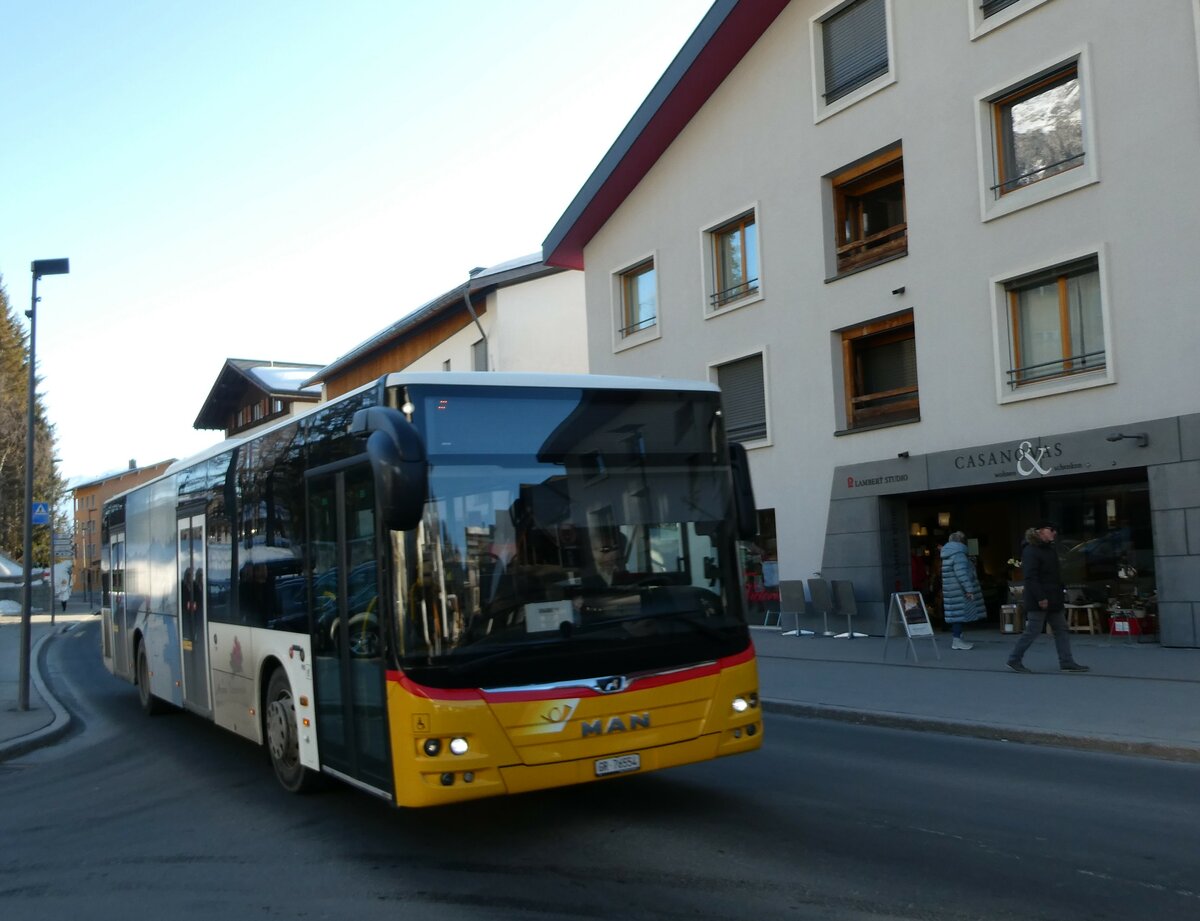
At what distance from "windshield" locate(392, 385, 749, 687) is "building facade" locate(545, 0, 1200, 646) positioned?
10.3 meters

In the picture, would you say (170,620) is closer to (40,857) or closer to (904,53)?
(40,857)

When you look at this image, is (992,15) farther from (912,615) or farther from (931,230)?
(912,615)

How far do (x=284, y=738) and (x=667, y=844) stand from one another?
9.89 ft

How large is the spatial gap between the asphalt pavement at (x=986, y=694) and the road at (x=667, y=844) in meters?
0.59

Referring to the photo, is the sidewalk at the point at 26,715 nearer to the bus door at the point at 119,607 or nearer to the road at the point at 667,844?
the bus door at the point at 119,607

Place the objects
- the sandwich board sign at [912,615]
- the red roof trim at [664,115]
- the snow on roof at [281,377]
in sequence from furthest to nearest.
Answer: the snow on roof at [281,377] → the red roof trim at [664,115] → the sandwich board sign at [912,615]

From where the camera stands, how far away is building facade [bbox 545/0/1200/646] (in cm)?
1520

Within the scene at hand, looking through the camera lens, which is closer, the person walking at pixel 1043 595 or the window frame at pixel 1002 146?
the person walking at pixel 1043 595

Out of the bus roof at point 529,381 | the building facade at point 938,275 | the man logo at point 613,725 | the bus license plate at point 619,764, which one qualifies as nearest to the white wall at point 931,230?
the building facade at point 938,275

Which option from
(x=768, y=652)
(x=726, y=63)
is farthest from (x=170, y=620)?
(x=726, y=63)

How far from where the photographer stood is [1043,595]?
42.5 ft

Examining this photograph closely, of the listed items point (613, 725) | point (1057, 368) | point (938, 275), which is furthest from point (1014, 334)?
point (613, 725)

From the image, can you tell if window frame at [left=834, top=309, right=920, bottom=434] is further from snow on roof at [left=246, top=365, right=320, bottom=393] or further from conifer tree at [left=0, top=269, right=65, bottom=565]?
conifer tree at [left=0, top=269, right=65, bottom=565]

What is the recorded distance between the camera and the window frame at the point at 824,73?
19156 millimetres
